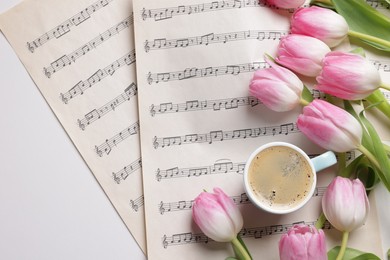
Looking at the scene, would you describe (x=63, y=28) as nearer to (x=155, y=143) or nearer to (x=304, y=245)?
(x=155, y=143)

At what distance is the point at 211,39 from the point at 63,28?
25cm

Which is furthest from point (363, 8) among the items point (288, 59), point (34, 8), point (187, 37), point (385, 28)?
point (34, 8)

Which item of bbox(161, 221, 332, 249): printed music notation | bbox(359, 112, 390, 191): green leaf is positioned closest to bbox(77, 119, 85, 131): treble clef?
bbox(161, 221, 332, 249): printed music notation

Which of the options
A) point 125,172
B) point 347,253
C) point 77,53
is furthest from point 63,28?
point 347,253

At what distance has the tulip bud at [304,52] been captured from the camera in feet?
3.16

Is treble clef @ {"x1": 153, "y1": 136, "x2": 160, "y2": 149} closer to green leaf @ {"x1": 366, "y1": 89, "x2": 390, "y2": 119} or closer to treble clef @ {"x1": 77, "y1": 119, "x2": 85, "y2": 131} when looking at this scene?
treble clef @ {"x1": 77, "y1": 119, "x2": 85, "y2": 131}

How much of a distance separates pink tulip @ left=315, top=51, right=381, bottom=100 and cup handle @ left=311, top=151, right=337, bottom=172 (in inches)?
3.7

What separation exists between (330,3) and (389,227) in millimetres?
371

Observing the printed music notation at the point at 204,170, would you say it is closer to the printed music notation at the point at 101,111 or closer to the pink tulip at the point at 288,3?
the printed music notation at the point at 101,111

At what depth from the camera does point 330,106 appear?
924mm

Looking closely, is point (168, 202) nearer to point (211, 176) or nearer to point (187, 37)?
point (211, 176)

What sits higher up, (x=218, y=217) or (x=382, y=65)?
(x=382, y=65)

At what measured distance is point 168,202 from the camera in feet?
3.31

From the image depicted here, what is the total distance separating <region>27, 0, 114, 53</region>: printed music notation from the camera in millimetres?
1055
